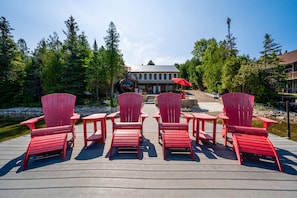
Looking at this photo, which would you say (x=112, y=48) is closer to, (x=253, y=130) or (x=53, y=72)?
(x=53, y=72)

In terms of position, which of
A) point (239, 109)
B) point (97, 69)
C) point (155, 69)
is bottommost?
point (239, 109)

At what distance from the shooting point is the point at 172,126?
8.66 feet

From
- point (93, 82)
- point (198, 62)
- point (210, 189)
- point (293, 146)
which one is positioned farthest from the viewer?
point (198, 62)

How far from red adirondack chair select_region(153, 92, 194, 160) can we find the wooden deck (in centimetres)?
24

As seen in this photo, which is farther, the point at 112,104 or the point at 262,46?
the point at 262,46

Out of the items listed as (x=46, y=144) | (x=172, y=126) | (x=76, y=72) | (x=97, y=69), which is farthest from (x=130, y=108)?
(x=76, y=72)

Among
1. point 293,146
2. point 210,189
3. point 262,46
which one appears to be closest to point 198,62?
point 262,46

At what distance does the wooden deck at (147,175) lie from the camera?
157cm

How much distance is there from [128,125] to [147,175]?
1065 mm

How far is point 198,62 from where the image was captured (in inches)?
1048

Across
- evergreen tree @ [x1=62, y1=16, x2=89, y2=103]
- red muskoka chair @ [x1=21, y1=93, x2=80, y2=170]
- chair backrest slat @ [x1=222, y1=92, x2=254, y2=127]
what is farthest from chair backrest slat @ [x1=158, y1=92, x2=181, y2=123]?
evergreen tree @ [x1=62, y1=16, x2=89, y2=103]

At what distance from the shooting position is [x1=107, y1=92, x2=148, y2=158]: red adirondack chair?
2.46 meters
